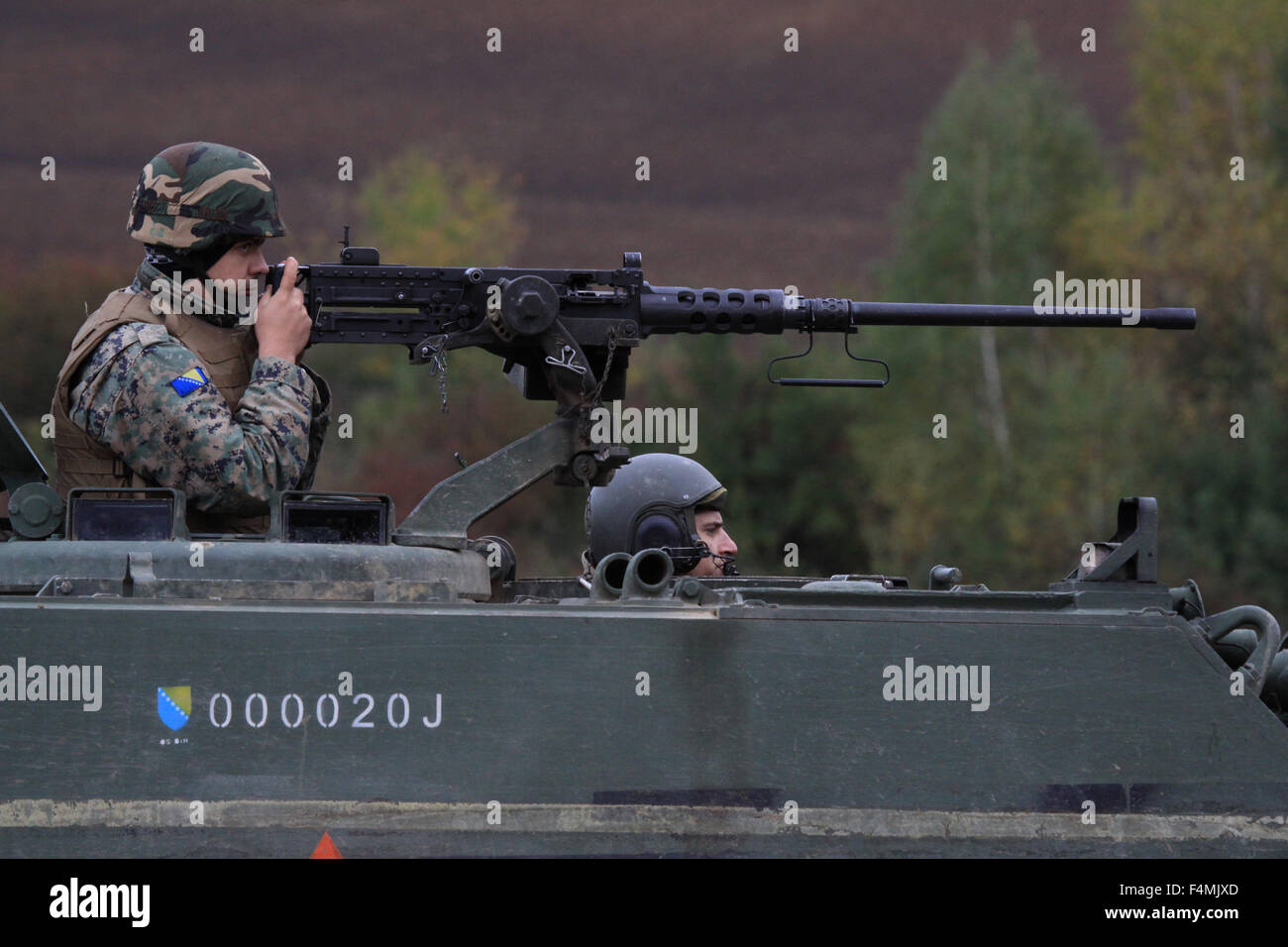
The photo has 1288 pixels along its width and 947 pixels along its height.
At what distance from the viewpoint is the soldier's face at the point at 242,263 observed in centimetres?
603

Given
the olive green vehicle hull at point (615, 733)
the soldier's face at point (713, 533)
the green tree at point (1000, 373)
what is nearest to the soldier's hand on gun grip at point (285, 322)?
the olive green vehicle hull at point (615, 733)

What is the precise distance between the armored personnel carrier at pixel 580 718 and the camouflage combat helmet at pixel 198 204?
3.52 feet

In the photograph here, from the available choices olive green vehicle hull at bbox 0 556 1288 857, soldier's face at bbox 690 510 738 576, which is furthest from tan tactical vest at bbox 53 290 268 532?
soldier's face at bbox 690 510 738 576

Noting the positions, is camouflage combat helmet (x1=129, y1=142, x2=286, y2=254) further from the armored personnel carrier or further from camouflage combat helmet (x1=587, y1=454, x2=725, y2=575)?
camouflage combat helmet (x1=587, y1=454, x2=725, y2=575)

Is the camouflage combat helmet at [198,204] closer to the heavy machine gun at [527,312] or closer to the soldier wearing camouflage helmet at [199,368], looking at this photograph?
the soldier wearing camouflage helmet at [199,368]

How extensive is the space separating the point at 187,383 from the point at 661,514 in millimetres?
3203

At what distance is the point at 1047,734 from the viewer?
5074 mm

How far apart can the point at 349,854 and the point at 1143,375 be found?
2661 centimetres

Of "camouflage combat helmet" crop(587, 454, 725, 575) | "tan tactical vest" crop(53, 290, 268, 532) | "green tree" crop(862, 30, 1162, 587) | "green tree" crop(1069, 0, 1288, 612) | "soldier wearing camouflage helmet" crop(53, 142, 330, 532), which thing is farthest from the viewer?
"green tree" crop(862, 30, 1162, 587)

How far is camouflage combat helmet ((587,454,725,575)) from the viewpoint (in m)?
8.30

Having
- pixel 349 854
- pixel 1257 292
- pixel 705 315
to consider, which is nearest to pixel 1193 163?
pixel 1257 292

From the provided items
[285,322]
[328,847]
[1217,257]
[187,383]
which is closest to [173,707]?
[328,847]

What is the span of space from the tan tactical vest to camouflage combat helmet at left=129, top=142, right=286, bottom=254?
0.81 feet

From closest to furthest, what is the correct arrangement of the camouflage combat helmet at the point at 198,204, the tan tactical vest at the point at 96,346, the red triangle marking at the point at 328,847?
the red triangle marking at the point at 328,847 → the tan tactical vest at the point at 96,346 → the camouflage combat helmet at the point at 198,204
